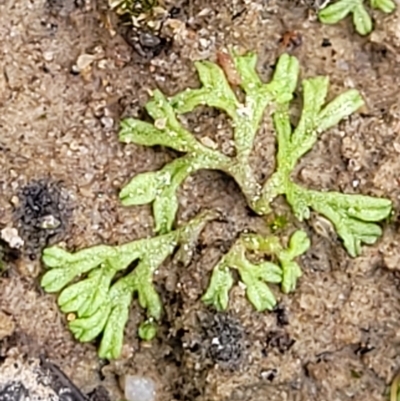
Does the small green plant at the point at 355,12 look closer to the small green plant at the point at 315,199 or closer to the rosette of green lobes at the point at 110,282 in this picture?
the small green plant at the point at 315,199

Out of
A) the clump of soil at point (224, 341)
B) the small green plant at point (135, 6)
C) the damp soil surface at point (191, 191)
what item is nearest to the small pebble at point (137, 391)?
the damp soil surface at point (191, 191)

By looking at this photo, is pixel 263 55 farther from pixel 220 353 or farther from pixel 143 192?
pixel 220 353

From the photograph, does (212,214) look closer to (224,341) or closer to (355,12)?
(224,341)

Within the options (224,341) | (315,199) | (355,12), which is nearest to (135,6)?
(355,12)

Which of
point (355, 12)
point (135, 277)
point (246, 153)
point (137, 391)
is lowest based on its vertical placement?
point (137, 391)

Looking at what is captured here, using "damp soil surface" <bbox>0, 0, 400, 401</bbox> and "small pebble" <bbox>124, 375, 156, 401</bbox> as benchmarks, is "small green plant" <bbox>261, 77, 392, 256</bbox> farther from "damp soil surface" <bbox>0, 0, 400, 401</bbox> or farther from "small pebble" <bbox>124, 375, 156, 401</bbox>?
"small pebble" <bbox>124, 375, 156, 401</bbox>

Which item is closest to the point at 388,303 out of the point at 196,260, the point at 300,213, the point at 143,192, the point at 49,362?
the point at 300,213

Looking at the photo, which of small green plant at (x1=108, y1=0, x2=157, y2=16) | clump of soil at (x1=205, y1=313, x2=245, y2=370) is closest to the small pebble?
clump of soil at (x1=205, y1=313, x2=245, y2=370)
